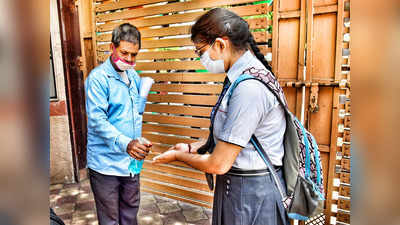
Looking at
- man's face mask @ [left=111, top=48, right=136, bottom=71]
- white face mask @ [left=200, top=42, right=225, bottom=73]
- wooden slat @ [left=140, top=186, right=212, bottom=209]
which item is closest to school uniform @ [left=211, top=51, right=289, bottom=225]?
white face mask @ [left=200, top=42, right=225, bottom=73]

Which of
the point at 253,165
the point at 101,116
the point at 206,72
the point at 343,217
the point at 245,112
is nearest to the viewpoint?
the point at 245,112

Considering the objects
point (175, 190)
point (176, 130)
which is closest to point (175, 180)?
point (175, 190)

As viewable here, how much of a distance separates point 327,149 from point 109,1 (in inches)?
140

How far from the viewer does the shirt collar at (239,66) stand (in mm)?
1388

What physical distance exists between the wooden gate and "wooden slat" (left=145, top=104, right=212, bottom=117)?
1cm

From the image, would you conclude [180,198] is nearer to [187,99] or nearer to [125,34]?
[187,99]

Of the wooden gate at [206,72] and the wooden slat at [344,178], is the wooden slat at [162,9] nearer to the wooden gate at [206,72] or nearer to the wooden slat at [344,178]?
the wooden gate at [206,72]

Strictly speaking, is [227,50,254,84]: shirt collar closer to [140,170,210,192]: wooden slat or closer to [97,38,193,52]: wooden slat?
[97,38,193,52]: wooden slat

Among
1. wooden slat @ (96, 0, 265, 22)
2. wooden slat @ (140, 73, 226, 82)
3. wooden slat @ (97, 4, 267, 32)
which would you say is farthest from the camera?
wooden slat @ (140, 73, 226, 82)

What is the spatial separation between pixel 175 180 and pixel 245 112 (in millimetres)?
2842

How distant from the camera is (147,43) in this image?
372 centimetres

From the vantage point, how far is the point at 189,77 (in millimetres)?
3439

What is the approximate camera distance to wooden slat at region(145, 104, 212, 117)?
341 cm
